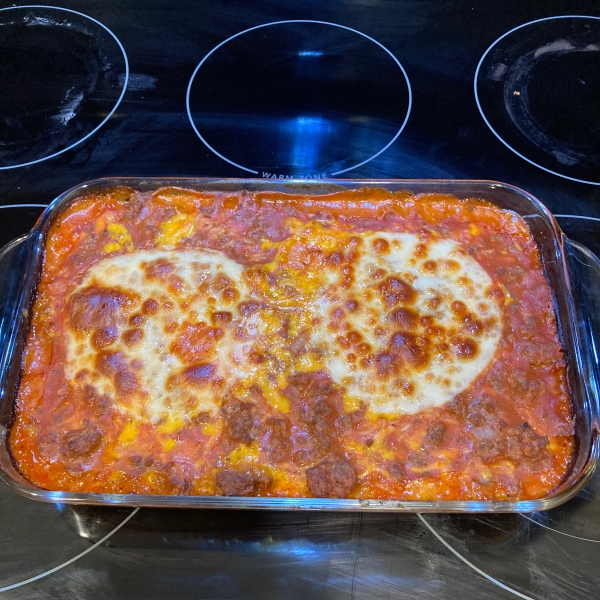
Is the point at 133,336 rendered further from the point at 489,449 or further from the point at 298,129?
the point at 298,129

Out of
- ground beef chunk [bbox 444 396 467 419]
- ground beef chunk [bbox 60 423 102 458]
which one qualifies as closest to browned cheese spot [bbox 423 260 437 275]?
ground beef chunk [bbox 444 396 467 419]

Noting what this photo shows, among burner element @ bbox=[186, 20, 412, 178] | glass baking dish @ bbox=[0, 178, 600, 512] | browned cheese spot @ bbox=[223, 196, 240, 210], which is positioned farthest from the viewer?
burner element @ bbox=[186, 20, 412, 178]

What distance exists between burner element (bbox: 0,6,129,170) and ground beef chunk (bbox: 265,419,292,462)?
5.34ft

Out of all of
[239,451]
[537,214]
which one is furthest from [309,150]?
[239,451]

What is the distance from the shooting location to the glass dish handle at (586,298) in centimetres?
198

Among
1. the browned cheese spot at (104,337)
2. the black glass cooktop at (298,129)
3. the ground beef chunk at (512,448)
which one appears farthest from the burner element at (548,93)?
the browned cheese spot at (104,337)

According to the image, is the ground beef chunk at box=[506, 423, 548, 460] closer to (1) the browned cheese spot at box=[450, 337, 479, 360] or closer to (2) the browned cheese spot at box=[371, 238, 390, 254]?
(1) the browned cheese spot at box=[450, 337, 479, 360]

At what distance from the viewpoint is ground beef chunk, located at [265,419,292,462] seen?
1794mm

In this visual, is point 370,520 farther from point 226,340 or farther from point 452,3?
point 452,3

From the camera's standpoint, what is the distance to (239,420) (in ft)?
5.93

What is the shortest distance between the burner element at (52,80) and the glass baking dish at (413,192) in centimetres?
65

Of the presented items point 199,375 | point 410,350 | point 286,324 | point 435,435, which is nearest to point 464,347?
point 410,350

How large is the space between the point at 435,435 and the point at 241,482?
589 mm

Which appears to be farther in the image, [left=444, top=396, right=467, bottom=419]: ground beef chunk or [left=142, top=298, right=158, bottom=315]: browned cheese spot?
[left=142, top=298, right=158, bottom=315]: browned cheese spot
